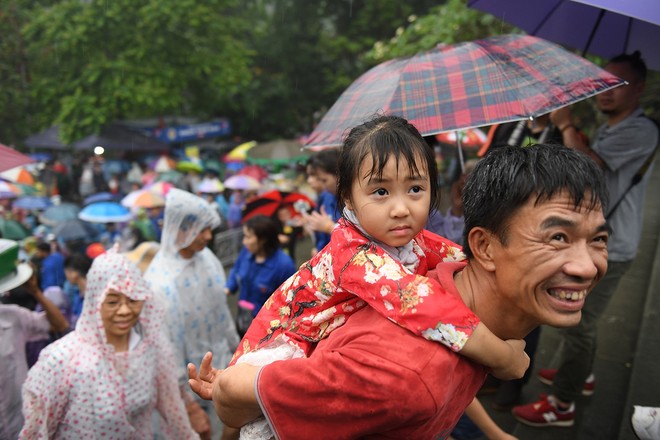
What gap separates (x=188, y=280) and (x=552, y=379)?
10.2ft

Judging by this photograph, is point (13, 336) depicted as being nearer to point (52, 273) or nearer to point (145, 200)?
point (52, 273)

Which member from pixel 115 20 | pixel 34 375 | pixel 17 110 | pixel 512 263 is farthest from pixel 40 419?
pixel 17 110

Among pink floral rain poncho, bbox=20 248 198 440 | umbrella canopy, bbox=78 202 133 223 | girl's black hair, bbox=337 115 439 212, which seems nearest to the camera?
girl's black hair, bbox=337 115 439 212

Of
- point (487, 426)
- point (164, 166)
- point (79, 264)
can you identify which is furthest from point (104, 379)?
point (164, 166)

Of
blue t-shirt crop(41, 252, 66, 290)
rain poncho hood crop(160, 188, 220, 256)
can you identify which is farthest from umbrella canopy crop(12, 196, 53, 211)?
rain poncho hood crop(160, 188, 220, 256)

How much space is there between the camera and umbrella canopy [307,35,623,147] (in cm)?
266

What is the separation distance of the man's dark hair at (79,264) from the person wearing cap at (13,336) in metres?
1.37

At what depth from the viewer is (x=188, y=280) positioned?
438 centimetres

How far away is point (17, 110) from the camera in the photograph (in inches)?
859

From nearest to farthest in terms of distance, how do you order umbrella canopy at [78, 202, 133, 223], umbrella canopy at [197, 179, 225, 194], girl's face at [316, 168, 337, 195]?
girl's face at [316, 168, 337, 195]
umbrella canopy at [78, 202, 133, 223]
umbrella canopy at [197, 179, 225, 194]

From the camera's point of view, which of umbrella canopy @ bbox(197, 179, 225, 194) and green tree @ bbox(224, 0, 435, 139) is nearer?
umbrella canopy @ bbox(197, 179, 225, 194)

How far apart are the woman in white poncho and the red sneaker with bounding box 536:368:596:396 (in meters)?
2.75

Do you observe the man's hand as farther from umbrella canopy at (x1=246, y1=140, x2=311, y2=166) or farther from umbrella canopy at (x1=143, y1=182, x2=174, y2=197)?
umbrella canopy at (x1=246, y1=140, x2=311, y2=166)

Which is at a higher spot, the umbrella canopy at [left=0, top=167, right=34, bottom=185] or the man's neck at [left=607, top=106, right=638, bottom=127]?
the man's neck at [left=607, top=106, right=638, bottom=127]
